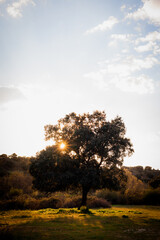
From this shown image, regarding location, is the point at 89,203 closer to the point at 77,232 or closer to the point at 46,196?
the point at 46,196

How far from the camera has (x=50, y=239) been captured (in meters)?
7.88

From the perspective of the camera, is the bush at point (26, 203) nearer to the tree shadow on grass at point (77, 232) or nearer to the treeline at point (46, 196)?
the treeline at point (46, 196)

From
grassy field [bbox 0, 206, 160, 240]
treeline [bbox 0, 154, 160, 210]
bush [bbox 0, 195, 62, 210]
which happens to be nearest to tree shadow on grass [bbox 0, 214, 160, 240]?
grassy field [bbox 0, 206, 160, 240]

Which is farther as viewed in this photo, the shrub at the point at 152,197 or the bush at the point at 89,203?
the shrub at the point at 152,197

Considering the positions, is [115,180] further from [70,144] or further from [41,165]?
[41,165]

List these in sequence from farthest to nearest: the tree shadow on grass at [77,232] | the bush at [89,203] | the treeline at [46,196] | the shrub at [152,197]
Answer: the shrub at [152,197]
the bush at [89,203]
the treeline at [46,196]
the tree shadow on grass at [77,232]

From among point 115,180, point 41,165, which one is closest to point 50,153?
point 41,165

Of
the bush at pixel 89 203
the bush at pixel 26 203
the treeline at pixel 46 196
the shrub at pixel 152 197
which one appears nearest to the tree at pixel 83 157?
the treeline at pixel 46 196

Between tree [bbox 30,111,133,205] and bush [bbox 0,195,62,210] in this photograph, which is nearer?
tree [bbox 30,111,133,205]

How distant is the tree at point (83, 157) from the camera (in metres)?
22.7

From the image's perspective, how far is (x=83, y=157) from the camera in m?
24.7

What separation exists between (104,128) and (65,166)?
300 inches

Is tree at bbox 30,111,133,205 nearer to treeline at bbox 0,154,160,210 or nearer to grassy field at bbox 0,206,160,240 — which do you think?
treeline at bbox 0,154,160,210

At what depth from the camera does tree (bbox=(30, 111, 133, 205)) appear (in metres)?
22.7
